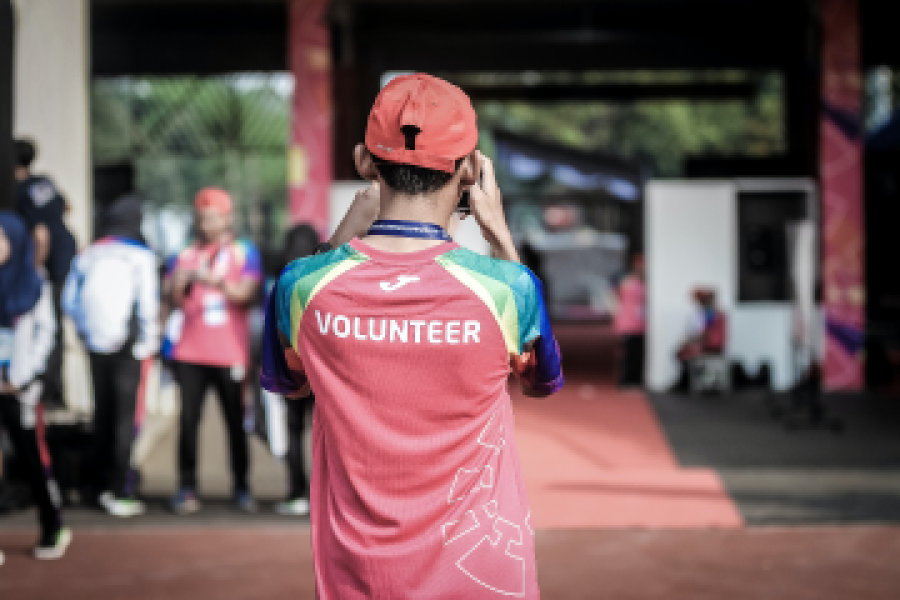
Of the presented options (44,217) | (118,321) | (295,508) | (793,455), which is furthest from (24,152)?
(793,455)

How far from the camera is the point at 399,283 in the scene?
1.71 meters

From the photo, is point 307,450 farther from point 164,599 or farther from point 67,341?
point 164,599

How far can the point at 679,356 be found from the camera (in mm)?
12656

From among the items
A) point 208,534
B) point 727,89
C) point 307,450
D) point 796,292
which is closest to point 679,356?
point 796,292

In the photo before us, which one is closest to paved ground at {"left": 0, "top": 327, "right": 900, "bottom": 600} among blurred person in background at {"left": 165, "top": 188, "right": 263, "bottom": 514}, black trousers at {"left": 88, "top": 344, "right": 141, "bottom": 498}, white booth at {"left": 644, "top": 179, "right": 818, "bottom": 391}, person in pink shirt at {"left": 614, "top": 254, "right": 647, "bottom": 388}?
black trousers at {"left": 88, "top": 344, "right": 141, "bottom": 498}

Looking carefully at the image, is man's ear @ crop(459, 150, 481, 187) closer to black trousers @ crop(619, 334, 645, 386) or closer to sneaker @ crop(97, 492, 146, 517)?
sneaker @ crop(97, 492, 146, 517)

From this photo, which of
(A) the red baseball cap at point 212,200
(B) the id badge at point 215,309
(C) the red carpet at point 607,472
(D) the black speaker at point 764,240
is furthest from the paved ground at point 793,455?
(A) the red baseball cap at point 212,200

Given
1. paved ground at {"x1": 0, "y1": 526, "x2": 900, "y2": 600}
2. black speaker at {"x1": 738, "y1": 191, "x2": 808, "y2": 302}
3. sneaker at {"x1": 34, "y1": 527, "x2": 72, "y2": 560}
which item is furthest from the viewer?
black speaker at {"x1": 738, "y1": 191, "x2": 808, "y2": 302}

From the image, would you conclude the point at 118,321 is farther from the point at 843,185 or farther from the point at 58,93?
the point at 843,185

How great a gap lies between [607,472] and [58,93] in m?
4.60

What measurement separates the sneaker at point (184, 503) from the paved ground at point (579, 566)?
0.44 meters

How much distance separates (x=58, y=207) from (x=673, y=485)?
13.0 ft

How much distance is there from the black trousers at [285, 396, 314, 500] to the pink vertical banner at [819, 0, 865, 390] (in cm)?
820

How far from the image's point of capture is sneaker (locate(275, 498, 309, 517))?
6191mm
